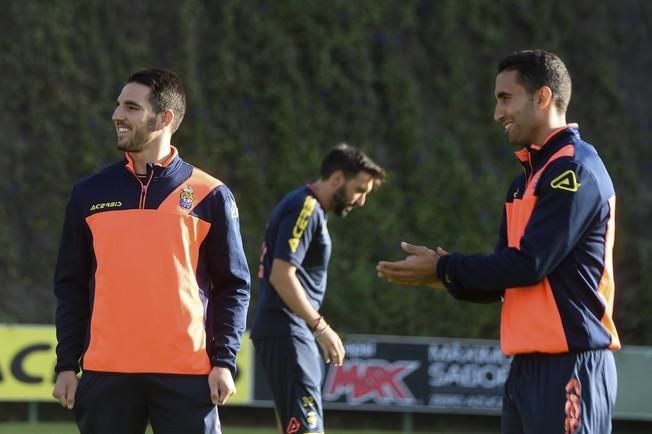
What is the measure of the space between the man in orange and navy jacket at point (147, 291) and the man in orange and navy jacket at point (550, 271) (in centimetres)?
73

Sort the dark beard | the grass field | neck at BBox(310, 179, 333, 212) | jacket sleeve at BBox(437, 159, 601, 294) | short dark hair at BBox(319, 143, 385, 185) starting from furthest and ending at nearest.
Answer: the grass field → short dark hair at BBox(319, 143, 385, 185) → neck at BBox(310, 179, 333, 212) → the dark beard → jacket sleeve at BBox(437, 159, 601, 294)

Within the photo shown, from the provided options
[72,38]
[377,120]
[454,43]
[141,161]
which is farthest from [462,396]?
[141,161]

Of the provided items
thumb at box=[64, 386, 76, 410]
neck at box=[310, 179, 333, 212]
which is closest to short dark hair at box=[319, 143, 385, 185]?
neck at box=[310, 179, 333, 212]

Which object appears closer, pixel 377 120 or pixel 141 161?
pixel 141 161

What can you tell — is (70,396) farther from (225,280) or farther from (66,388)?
(225,280)

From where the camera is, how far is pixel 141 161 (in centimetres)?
451

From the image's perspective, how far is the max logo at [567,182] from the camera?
400cm

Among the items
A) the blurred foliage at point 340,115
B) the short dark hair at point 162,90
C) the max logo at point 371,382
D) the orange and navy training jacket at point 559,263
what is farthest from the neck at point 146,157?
the blurred foliage at point 340,115

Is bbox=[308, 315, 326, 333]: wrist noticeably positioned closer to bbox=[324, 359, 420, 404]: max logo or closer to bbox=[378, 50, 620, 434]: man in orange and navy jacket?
bbox=[378, 50, 620, 434]: man in orange and navy jacket

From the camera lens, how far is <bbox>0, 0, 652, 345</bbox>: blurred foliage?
12.9 metres

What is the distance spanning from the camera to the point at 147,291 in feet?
14.1

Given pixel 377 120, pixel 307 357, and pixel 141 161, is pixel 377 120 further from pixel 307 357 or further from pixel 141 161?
pixel 141 161

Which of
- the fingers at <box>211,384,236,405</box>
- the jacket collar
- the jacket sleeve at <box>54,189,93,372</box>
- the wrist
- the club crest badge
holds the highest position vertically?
the jacket collar

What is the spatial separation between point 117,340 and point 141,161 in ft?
2.29
